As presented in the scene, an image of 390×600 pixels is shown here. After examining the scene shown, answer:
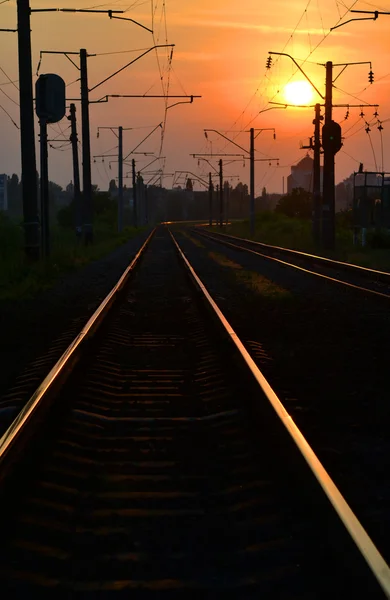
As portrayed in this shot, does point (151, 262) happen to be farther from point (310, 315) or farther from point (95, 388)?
point (95, 388)

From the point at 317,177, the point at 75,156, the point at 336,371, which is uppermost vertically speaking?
the point at 75,156

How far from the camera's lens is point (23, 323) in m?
13.4

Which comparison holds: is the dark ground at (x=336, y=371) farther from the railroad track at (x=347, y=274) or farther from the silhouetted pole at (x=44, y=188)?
the silhouetted pole at (x=44, y=188)

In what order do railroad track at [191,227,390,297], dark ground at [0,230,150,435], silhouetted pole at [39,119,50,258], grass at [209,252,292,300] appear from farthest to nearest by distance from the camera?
silhouetted pole at [39,119,50,258] < railroad track at [191,227,390,297] < grass at [209,252,292,300] < dark ground at [0,230,150,435]

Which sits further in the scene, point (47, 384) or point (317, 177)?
point (317, 177)

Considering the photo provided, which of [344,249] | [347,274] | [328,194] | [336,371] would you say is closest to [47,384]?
[336,371]

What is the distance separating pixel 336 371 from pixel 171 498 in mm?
4449

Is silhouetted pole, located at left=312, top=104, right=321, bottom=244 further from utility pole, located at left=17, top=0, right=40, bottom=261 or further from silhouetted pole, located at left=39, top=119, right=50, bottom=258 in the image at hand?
utility pole, located at left=17, top=0, right=40, bottom=261

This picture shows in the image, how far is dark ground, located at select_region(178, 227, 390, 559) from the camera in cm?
508

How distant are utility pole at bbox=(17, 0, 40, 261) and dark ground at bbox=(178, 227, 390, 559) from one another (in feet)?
26.5

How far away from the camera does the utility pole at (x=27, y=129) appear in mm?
24359

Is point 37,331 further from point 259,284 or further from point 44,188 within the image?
point 44,188

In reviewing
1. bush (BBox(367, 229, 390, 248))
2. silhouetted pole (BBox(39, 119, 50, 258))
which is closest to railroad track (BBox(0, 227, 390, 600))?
silhouetted pole (BBox(39, 119, 50, 258))

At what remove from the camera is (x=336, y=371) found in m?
8.80
